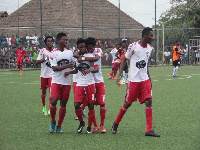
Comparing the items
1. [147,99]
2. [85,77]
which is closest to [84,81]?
[85,77]

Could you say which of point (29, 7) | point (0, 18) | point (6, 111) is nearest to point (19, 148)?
point (6, 111)

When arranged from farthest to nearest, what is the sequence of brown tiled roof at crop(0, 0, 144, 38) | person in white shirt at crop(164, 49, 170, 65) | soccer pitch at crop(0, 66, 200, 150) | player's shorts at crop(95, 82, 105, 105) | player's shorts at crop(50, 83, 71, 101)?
brown tiled roof at crop(0, 0, 144, 38) < person in white shirt at crop(164, 49, 170, 65) < player's shorts at crop(95, 82, 105, 105) < player's shorts at crop(50, 83, 71, 101) < soccer pitch at crop(0, 66, 200, 150)

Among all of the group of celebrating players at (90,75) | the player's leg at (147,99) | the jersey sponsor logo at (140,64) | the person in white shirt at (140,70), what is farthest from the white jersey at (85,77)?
the player's leg at (147,99)

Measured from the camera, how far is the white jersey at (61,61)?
10141mm

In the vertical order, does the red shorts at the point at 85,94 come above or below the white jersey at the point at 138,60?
below

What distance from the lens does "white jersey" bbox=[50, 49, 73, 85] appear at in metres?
10.1

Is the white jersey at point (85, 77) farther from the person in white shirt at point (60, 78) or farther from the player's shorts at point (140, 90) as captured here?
the player's shorts at point (140, 90)

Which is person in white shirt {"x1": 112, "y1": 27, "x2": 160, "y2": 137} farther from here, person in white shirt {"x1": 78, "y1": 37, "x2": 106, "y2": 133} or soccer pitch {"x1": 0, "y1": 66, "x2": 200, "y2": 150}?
soccer pitch {"x1": 0, "y1": 66, "x2": 200, "y2": 150}

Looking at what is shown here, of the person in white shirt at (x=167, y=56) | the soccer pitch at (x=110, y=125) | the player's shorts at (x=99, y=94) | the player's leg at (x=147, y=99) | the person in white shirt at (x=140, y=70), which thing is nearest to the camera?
the soccer pitch at (x=110, y=125)

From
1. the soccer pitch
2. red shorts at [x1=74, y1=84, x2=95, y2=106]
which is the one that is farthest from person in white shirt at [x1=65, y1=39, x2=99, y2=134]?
the soccer pitch

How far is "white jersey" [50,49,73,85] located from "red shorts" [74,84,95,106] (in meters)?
0.36

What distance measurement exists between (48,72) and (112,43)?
36189mm

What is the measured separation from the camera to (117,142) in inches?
355

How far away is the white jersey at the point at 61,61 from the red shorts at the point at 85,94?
36 centimetres
